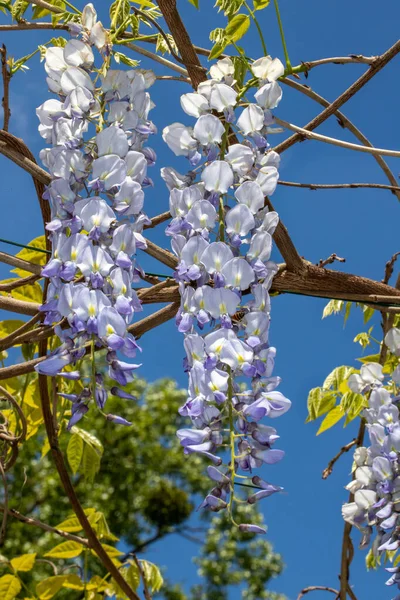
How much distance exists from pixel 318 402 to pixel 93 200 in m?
0.87

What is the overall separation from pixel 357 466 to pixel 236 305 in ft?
2.65

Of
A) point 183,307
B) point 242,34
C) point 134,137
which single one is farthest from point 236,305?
point 242,34

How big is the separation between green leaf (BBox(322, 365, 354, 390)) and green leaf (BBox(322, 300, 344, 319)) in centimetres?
19

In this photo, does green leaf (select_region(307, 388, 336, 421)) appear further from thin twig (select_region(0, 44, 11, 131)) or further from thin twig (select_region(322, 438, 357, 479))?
thin twig (select_region(0, 44, 11, 131))

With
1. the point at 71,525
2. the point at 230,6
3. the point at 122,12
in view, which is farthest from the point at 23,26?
the point at 71,525

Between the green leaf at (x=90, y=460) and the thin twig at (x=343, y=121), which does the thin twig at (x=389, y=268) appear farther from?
the green leaf at (x=90, y=460)

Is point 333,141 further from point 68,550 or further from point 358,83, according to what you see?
point 68,550

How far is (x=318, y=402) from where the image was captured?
1.63m

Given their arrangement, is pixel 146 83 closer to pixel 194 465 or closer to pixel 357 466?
pixel 357 466

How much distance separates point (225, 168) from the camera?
1007mm

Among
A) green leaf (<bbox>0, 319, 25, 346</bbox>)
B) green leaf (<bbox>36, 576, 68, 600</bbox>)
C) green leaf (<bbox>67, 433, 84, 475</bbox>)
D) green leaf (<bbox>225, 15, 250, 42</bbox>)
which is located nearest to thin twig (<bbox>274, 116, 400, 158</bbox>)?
green leaf (<bbox>225, 15, 250, 42</bbox>)

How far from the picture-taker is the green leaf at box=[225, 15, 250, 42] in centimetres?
110

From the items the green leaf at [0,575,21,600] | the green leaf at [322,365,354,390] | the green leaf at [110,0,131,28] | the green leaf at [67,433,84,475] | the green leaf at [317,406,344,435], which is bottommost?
the green leaf at [0,575,21,600]

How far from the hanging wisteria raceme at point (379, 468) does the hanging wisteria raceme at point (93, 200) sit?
0.72 m
